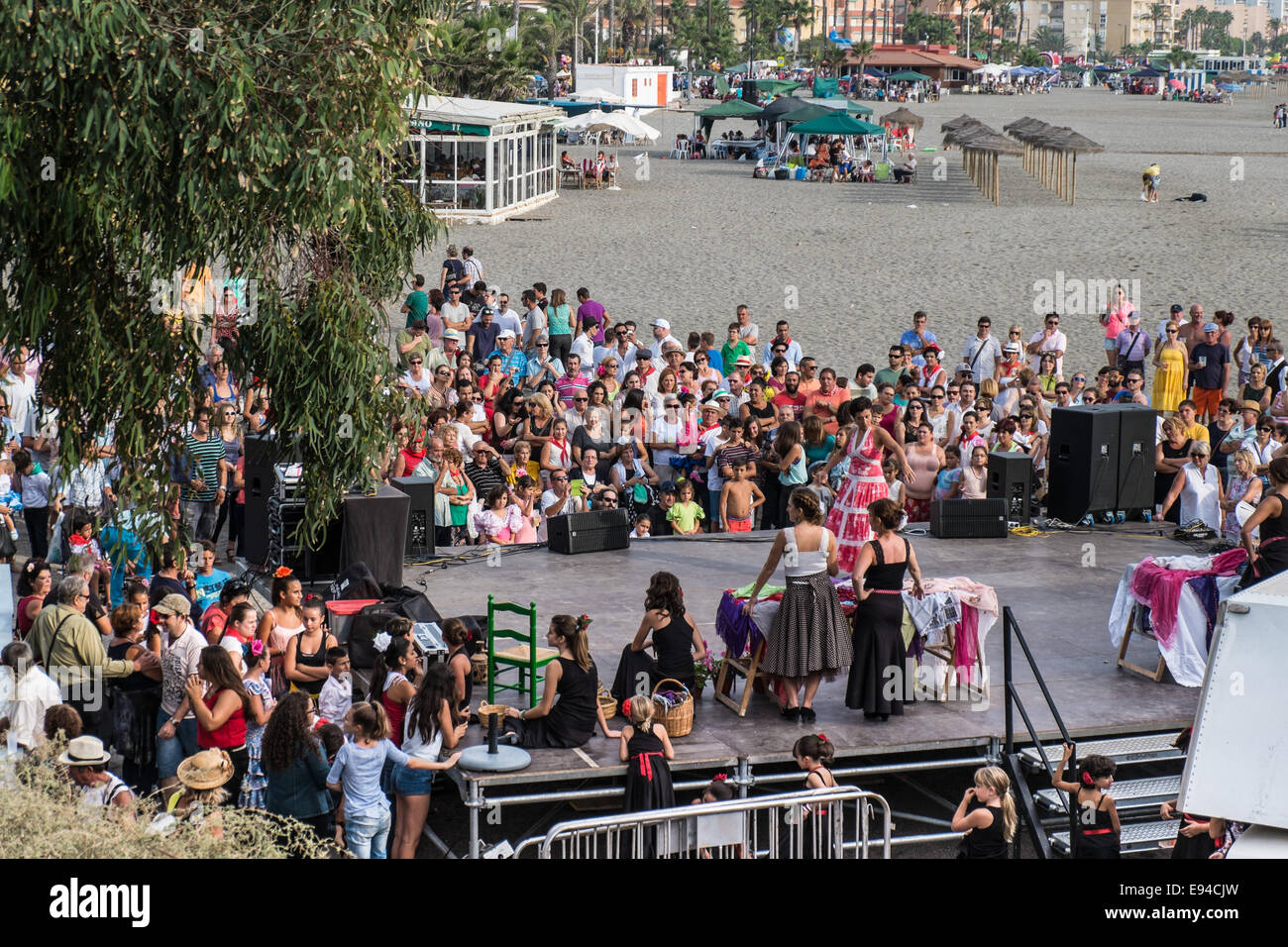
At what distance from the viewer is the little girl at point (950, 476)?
50.2 feet

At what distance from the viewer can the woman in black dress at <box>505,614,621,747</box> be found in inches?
376

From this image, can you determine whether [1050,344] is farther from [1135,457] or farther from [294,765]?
[294,765]

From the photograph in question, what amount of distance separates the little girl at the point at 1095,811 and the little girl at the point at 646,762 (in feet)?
6.99

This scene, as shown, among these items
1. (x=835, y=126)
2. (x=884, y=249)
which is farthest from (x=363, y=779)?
(x=835, y=126)

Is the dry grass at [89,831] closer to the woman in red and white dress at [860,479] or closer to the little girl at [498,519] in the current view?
the woman in red and white dress at [860,479]

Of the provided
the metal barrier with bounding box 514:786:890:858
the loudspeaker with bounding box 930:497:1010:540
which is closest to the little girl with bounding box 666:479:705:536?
the loudspeaker with bounding box 930:497:1010:540

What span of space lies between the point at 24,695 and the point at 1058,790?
19.1 ft

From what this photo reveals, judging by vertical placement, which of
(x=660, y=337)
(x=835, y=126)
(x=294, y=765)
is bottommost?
(x=294, y=765)

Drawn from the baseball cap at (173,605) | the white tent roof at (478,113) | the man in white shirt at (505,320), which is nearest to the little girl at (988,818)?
the baseball cap at (173,605)

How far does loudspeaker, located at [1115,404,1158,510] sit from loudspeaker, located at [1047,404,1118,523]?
0.22 feet

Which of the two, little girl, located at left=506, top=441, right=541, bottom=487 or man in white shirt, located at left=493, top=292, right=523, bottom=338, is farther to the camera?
man in white shirt, located at left=493, top=292, right=523, bottom=338

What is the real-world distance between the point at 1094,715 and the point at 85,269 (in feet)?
21.7

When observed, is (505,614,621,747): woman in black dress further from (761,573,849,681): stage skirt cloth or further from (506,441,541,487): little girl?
(506,441,541,487): little girl

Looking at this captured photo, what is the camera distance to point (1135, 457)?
1545 centimetres
